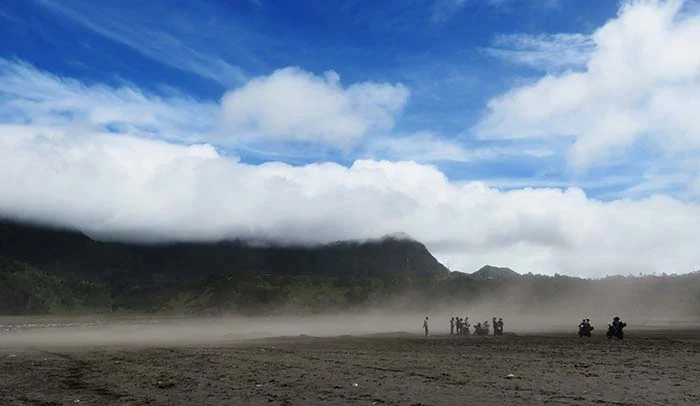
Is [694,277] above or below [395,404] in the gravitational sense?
above

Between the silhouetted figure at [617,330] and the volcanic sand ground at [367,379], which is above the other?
the silhouetted figure at [617,330]

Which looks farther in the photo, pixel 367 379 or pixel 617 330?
pixel 617 330

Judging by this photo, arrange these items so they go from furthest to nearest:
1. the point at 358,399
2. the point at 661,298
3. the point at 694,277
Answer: the point at 694,277 < the point at 661,298 < the point at 358,399

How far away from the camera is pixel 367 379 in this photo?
2570 cm

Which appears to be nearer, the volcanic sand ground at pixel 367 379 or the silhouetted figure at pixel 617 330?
the volcanic sand ground at pixel 367 379

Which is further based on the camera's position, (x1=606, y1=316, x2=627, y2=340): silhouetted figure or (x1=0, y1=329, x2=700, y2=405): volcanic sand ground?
(x1=606, y1=316, x2=627, y2=340): silhouetted figure

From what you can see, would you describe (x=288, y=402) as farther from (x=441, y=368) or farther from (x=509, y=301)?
(x=509, y=301)

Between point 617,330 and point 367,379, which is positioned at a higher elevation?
point 617,330

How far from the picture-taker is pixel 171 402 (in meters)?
20.8

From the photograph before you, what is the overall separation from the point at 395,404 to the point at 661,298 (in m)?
164

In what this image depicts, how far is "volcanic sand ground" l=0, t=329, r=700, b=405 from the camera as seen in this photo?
814 inches

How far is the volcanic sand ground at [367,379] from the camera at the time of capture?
20.7 m

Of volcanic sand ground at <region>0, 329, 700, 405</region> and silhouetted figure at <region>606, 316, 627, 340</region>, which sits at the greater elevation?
silhouetted figure at <region>606, 316, 627, 340</region>

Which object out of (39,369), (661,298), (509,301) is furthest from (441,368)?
(509,301)
